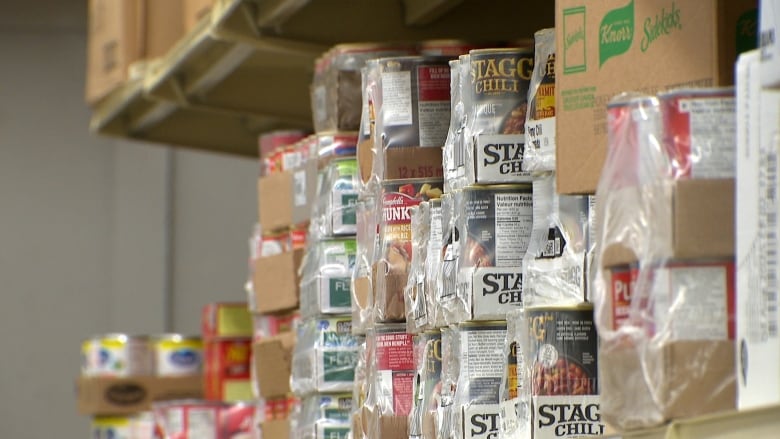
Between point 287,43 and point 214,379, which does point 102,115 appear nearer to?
point 214,379

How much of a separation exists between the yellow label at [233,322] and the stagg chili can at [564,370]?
9.71 ft

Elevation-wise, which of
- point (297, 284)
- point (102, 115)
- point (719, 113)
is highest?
point (102, 115)

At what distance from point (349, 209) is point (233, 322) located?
76.0 inches

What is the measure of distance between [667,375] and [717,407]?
0.06m

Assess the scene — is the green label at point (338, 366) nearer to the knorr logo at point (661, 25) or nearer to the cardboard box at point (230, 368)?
the knorr logo at point (661, 25)

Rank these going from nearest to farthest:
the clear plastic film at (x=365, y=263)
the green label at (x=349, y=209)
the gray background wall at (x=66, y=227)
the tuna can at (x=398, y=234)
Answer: the tuna can at (x=398, y=234)
the clear plastic film at (x=365, y=263)
the green label at (x=349, y=209)
the gray background wall at (x=66, y=227)

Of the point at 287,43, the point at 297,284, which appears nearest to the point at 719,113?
the point at 297,284

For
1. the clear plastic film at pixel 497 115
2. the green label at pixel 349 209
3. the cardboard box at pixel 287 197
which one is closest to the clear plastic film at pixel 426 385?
the clear plastic film at pixel 497 115

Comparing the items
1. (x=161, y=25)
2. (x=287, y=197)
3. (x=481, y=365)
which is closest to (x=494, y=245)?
(x=481, y=365)

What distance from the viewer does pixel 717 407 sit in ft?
5.20

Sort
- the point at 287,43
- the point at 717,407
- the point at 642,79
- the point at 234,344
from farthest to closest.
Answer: the point at 234,344
the point at 287,43
the point at 642,79
the point at 717,407

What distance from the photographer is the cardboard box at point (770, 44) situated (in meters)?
1.46

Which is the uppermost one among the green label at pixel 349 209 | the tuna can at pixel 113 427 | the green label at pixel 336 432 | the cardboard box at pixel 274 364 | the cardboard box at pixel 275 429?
the green label at pixel 349 209

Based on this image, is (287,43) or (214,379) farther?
(214,379)
